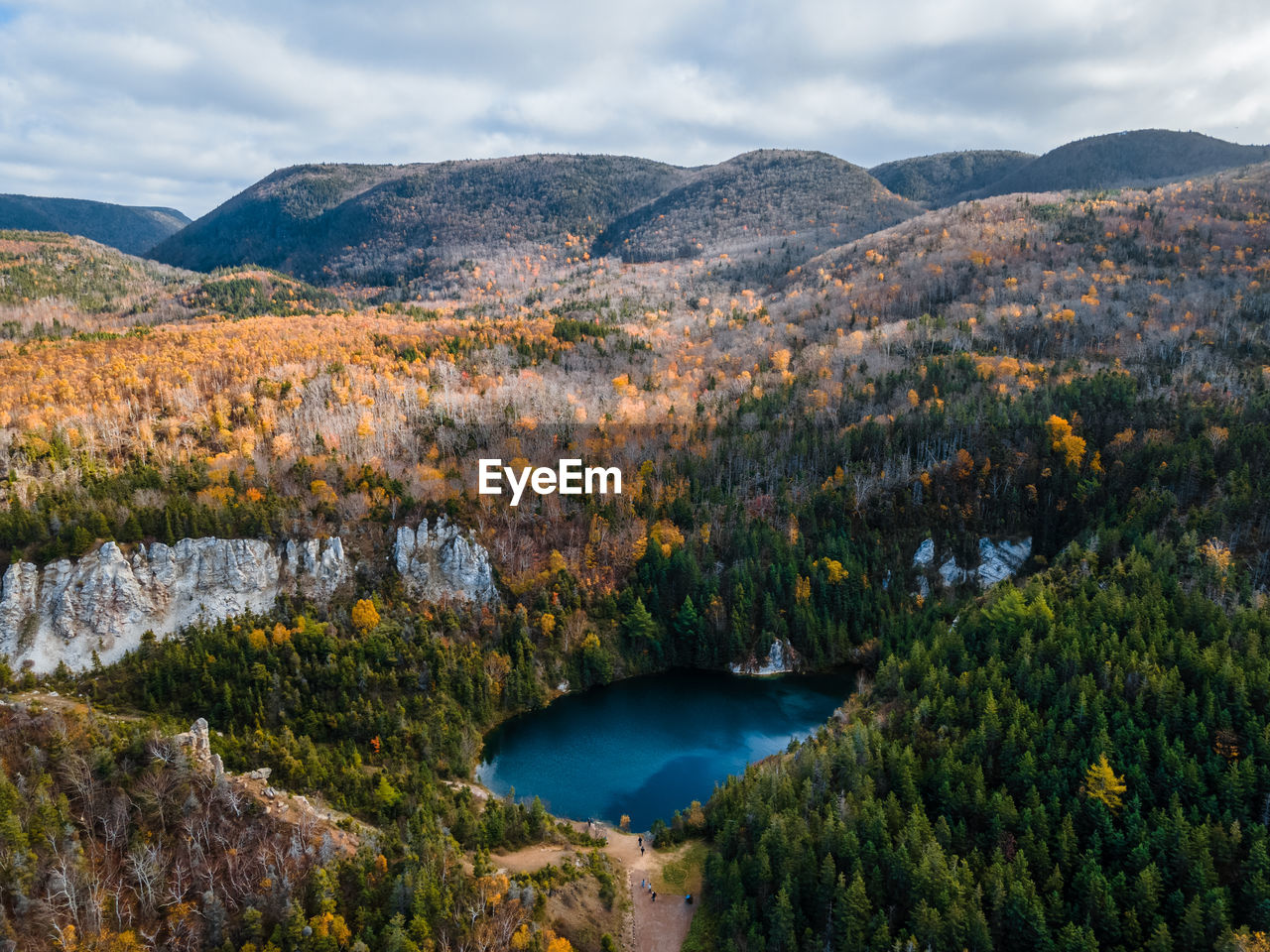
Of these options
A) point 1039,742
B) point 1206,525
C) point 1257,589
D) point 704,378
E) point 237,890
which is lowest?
point 237,890

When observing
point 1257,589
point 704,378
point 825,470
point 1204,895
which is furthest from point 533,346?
point 1204,895

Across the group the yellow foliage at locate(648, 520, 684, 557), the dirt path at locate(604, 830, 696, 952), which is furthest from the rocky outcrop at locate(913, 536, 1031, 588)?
the dirt path at locate(604, 830, 696, 952)

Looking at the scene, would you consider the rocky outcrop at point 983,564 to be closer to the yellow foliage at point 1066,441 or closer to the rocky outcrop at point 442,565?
the yellow foliage at point 1066,441

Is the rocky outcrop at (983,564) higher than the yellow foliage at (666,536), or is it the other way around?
the yellow foliage at (666,536)

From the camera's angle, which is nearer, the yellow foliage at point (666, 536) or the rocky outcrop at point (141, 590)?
the rocky outcrop at point (141, 590)

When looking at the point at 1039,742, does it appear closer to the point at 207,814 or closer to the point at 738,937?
the point at 738,937

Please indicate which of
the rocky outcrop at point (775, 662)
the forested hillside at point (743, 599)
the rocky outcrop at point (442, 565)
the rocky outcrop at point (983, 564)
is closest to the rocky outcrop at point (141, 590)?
the forested hillside at point (743, 599)

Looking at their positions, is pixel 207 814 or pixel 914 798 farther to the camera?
pixel 914 798
